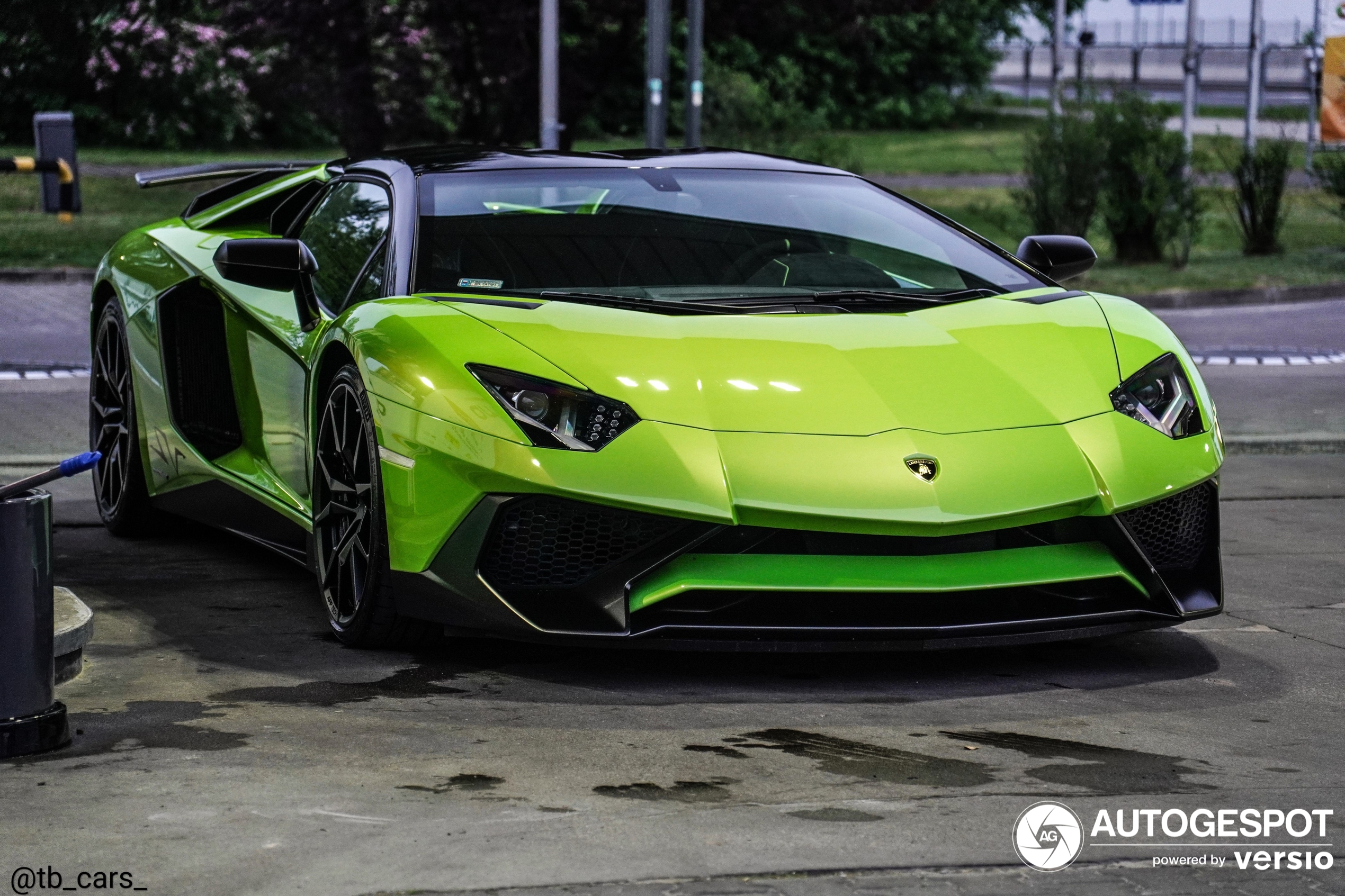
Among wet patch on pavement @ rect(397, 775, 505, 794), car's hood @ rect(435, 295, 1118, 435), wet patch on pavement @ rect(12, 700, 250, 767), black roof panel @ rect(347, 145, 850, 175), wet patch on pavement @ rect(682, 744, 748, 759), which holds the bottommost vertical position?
wet patch on pavement @ rect(12, 700, 250, 767)

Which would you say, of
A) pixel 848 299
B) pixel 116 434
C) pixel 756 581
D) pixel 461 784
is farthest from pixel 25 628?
pixel 116 434

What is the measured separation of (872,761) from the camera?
148 inches

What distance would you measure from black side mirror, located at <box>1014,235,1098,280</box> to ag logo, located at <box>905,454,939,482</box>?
5.32 ft

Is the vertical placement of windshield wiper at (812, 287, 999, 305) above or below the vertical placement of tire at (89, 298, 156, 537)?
above

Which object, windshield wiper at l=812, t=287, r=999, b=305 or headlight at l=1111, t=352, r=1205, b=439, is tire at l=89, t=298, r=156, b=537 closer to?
windshield wiper at l=812, t=287, r=999, b=305

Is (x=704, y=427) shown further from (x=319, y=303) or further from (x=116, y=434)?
(x=116, y=434)

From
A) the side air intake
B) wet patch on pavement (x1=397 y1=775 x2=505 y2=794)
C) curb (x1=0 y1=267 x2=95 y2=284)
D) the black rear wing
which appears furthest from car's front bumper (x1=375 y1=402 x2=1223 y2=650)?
curb (x1=0 y1=267 x2=95 y2=284)

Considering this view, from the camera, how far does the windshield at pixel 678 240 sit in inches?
200

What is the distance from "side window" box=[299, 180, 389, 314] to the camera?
5.42m

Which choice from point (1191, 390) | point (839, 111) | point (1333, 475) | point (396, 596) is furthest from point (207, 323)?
point (839, 111)

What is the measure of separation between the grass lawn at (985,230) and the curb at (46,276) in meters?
0.31

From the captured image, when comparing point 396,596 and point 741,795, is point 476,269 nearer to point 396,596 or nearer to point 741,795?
point 396,596

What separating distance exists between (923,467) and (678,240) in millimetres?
1294

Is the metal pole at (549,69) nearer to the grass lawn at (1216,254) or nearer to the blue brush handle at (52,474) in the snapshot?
the grass lawn at (1216,254)
